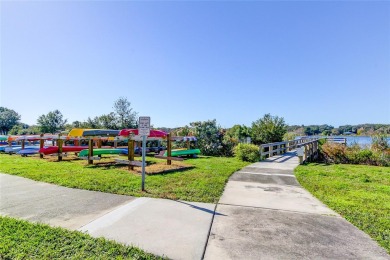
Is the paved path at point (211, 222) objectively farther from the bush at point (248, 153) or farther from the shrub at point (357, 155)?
the shrub at point (357, 155)

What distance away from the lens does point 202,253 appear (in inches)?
113

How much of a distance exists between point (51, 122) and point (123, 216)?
122 ft

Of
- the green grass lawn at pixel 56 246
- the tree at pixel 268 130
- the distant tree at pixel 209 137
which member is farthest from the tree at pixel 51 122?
the green grass lawn at pixel 56 246

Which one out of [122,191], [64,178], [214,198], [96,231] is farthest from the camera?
[64,178]

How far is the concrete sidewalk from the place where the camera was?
316 cm

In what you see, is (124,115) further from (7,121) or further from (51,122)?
(7,121)

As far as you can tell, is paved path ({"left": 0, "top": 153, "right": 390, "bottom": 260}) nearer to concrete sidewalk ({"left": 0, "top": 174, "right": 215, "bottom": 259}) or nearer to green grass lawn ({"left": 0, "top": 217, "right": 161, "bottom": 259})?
concrete sidewalk ({"left": 0, "top": 174, "right": 215, "bottom": 259})

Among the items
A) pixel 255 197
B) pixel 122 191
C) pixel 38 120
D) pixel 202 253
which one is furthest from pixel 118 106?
pixel 202 253

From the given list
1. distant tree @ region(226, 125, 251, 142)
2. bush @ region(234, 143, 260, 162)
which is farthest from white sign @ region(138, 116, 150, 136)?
distant tree @ region(226, 125, 251, 142)

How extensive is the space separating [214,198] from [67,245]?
3203 mm

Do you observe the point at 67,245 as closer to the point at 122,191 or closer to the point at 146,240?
the point at 146,240

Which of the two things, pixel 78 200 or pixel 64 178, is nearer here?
pixel 78 200

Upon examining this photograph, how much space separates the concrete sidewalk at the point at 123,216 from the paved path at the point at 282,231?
1.18 ft

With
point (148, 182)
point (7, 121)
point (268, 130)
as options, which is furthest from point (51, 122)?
point (148, 182)
